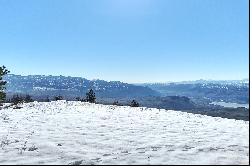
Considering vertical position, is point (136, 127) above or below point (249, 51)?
below

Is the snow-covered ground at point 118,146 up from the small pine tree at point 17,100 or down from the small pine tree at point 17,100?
down

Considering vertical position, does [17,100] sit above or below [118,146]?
above

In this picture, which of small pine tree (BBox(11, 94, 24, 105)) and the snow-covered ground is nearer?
the snow-covered ground

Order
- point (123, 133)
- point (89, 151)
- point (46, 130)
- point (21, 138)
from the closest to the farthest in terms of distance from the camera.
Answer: point (89, 151) → point (21, 138) → point (123, 133) → point (46, 130)

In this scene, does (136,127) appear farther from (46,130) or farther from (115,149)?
(115,149)

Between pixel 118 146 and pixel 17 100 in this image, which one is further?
pixel 17 100

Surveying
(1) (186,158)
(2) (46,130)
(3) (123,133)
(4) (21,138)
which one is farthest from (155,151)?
(2) (46,130)

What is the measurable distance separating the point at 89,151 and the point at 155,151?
2.49 m

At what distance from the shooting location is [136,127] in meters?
20.5

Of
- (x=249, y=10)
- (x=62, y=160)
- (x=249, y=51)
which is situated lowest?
(x=62, y=160)

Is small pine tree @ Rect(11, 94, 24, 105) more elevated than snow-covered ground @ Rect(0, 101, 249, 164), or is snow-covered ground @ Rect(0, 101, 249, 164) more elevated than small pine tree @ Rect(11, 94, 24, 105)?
small pine tree @ Rect(11, 94, 24, 105)

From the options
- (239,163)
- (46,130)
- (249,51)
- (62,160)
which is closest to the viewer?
(249,51)

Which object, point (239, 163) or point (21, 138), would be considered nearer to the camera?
point (239, 163)

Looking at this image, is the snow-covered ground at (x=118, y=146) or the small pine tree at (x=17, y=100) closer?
the snow-covered ground at (x=118, y=146)
